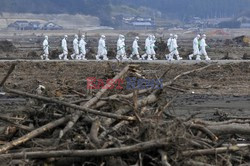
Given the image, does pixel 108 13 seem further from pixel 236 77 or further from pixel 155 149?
pixel 155 149

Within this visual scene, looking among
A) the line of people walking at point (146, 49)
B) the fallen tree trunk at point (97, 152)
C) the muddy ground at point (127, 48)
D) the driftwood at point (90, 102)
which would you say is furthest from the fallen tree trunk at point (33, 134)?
the muddy ground at point (127, 48)

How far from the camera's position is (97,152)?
7.63 m

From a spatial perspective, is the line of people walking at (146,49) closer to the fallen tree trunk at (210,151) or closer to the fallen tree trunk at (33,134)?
the fallen tree trunk at (33,134)

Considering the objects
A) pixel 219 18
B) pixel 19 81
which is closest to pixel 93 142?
pixel 19 81

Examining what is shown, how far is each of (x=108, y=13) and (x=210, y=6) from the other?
41.2m

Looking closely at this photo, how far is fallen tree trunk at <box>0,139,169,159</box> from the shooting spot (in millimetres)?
7508

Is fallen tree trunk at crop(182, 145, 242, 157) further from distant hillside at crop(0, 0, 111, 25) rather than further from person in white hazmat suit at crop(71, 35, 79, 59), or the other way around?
distant hillside at crop(0, 0, 111, 25)

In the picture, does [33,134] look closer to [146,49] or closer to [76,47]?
[146,49]

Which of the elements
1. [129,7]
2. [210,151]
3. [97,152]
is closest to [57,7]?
[129,7]

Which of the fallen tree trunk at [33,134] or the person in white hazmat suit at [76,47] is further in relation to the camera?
the person in white hazmat suit at [76,47]

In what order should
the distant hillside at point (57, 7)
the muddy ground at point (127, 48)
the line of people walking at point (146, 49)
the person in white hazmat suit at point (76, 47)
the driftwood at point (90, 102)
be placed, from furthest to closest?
1. the distant hillside at point (57, 7)
2. the muddy ground at point (127, 48)
3. the person in white hazmat suit at point (76, 47)
4. the line of people walking at point (146, 49)
5. the driftwood at point (90, 102)

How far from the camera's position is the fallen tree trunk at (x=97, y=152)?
7.51 m

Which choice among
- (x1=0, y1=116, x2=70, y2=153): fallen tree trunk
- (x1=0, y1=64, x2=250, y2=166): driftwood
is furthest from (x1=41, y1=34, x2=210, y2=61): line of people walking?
(x1=0, y1=116, x2=70, y2=153): fallen tree trunk

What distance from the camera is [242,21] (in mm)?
161625
